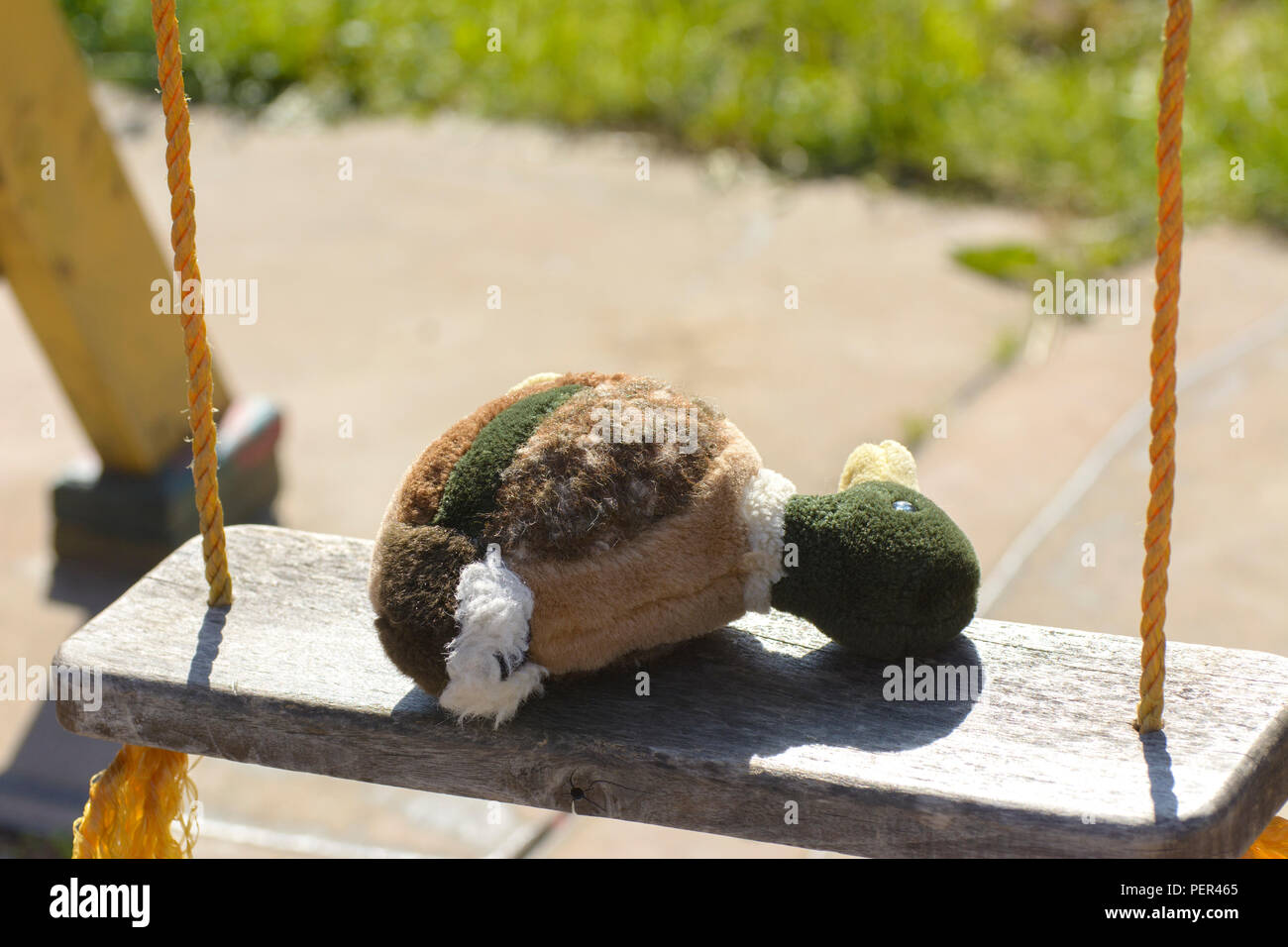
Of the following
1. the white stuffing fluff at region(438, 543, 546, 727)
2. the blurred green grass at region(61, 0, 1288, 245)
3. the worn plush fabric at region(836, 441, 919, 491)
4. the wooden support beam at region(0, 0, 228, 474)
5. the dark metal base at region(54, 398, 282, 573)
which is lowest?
the dark metal base at region(54, 398, 282, 573)

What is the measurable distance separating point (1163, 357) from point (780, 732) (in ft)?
1.85

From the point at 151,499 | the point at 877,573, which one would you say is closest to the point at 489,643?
the point at 877,573

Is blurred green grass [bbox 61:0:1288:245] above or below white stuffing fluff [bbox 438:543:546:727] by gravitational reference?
above

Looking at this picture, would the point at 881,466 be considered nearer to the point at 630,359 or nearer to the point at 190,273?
the point at 190,273

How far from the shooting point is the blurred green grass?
5957mm

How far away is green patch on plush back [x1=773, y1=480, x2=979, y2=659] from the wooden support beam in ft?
7.08

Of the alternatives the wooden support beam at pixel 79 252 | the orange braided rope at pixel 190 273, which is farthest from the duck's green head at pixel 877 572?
the wooden support beam at pixel 79 252

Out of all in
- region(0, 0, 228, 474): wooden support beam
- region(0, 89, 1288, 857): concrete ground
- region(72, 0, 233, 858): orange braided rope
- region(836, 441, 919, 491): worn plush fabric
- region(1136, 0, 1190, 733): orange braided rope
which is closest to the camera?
region(1136, 0, 1190, 733): orange braided rope

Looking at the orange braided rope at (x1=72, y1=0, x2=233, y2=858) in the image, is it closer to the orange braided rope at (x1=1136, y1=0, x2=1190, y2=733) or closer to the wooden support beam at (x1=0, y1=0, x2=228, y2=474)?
the orange braided rope at (x1=1136, y1=0, x2=1190, y2=733)

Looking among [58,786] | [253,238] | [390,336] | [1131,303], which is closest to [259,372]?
[390,336]

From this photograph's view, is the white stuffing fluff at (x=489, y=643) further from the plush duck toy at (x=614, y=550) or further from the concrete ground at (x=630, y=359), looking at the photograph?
the concrete ground at (x=630, y=359)

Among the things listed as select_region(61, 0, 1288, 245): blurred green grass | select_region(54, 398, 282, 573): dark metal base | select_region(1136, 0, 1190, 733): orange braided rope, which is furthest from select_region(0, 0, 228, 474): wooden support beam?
select_region(61, 0, 1288, 245): blurred green grass

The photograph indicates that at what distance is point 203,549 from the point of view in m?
1.71

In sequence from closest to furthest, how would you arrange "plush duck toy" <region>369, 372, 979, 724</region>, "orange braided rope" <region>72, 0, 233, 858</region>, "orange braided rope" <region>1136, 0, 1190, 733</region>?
"orange braided rope" <region>1136, 0, 1190, 733</region> → "plush duck toy" <region>369, 372, 979, 724</region> → "orange braided rope" <region>72, 0, 233, 858</region>
